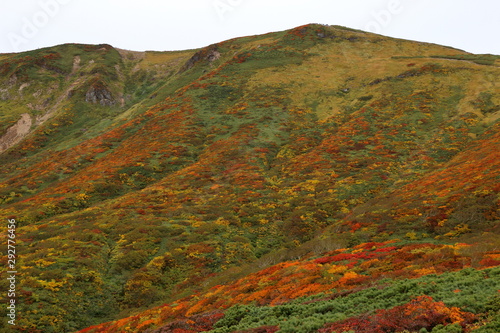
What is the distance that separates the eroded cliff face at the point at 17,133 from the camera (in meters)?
95.8

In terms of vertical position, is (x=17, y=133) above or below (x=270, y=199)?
above

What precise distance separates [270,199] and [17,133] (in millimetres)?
93498

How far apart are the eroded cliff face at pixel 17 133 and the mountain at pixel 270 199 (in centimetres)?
69

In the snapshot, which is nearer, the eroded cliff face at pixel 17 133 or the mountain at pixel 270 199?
the mountain at pixel 270 199

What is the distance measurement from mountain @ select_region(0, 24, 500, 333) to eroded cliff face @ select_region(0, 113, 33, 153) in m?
0.69

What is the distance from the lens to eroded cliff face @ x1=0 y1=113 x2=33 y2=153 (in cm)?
→ 9583

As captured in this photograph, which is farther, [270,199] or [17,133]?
[17,133]

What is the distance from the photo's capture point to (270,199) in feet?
156

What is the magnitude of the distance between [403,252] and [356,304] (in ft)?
27.4

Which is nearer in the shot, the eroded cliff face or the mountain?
the mountain

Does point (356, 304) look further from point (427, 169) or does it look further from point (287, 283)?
point (427, 169)

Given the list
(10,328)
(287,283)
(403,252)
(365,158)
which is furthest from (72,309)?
(365,158)

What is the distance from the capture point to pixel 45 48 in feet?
493

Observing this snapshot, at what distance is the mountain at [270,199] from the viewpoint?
19.7m
